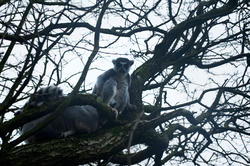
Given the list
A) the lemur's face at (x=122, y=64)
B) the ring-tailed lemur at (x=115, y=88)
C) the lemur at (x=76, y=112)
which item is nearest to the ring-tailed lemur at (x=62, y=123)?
the lemur at (x=76, y=112)

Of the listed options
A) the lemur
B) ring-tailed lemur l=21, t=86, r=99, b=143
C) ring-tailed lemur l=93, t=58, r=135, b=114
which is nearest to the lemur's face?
ring-tailed lemur l=93, t=58, r=135, b=114

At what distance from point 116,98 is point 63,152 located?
9.81 feet

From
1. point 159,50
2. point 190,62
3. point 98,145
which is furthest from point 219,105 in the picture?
point 98,145

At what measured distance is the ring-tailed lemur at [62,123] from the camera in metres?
5.63

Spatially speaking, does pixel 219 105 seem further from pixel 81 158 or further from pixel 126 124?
pixel 81 158

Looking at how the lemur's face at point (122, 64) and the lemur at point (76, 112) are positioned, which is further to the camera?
the lemur's face at point (122, 64)

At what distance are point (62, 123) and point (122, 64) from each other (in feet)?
10.4

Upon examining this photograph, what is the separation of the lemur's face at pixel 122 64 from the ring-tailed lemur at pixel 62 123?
253 cm

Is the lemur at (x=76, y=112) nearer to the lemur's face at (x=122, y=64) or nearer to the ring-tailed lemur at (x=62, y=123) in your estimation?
the ring-tailed lemur at (x=62, y=123)

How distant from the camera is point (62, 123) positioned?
5895mm

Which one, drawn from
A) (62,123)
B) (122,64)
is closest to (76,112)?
(62,123)

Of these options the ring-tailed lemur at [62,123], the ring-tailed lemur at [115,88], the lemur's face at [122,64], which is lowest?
the ring-tailed lemur at [62,123]

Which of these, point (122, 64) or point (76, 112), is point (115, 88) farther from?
point (76, 112)

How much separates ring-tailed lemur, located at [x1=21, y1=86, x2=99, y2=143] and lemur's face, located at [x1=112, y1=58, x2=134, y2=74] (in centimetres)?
253
